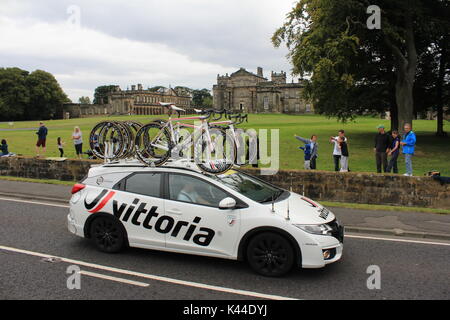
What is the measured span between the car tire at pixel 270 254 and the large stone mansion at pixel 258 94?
105 meters

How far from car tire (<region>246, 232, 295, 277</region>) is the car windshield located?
2.39ft

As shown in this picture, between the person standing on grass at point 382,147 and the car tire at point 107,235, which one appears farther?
the person standing on grass at point 382,147

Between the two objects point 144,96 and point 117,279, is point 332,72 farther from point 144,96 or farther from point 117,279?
point 144,96

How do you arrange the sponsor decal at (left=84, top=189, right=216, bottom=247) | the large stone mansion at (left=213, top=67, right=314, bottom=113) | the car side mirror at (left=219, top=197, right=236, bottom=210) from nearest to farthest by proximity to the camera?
1. the car side mirror at (left=219, top=197, right=236, bottom=210)
2. the sponsor decal at (left=84, top=189, right=216, bottom=247)
3. the large stone mansion at (left=213, top=67, right=314, bottom=113)

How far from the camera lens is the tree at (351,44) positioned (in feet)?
75.0

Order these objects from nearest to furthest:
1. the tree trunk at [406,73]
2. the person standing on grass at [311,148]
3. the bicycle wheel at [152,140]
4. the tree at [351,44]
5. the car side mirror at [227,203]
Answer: the car side mirror at [227,203] → the bicycle wheel at [152,140] → the person standing on grass at [311,148] → the tree at [351,44] → the tree trunk at [406,73]

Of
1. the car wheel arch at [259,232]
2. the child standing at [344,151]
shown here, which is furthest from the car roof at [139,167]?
the child standing at [344,151]

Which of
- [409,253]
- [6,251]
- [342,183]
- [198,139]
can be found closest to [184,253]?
[198,139]

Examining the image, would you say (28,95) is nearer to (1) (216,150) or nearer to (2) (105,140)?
(2) (105,140)

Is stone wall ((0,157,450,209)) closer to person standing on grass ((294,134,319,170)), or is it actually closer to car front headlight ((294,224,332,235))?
person standing on grass ((294,134,319,170))

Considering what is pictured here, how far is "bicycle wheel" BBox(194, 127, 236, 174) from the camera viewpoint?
289 inches

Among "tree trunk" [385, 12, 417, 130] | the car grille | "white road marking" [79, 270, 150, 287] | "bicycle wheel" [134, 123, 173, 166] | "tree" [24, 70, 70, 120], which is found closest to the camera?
"white road marking" [79, 270, 150, 287]

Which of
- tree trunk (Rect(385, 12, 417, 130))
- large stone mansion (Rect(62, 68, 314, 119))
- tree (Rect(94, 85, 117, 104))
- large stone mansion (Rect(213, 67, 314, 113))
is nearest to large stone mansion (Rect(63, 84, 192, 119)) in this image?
large stone mansion (Rect(62, 68, 314, 119))

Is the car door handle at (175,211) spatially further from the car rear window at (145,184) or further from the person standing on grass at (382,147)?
the person standing on grass at (382,147)
